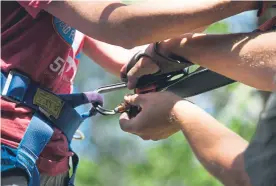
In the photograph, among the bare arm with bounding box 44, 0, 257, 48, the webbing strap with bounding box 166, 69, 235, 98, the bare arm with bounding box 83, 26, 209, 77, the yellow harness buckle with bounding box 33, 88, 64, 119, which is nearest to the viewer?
the bare arm with bounding box 44, 0, 257, 48

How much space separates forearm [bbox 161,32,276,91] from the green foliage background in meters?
4.14

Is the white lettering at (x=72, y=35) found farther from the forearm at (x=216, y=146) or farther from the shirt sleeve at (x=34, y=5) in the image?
the forearm at (x=216, y=146)

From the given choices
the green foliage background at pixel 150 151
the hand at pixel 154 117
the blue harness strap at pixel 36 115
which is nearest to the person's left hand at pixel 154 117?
the hand at pixel 154 117

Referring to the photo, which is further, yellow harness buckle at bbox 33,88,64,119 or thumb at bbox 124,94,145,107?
yellow harness buckle at bbox 33,88,64,119

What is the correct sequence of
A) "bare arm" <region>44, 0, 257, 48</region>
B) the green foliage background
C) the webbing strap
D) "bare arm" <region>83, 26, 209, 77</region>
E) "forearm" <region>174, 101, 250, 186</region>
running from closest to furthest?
"forearm" <region>174, 101, 250, 186</region>
"bare arm" <region>44, 0, 257, 48</region>
the webbing strap
"bare arm" <region>83, 26, 209, 77</region>
the green foliage background

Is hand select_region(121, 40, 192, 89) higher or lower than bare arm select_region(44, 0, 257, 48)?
lower

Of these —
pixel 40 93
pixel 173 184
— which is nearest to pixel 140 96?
pixel 40 93

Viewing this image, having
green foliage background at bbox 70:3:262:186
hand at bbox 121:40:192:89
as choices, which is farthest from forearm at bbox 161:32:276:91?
green foliage background at bbox 70:3:262:186

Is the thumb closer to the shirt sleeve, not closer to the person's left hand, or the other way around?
the person's left hand

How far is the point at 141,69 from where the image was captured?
4.87 feet

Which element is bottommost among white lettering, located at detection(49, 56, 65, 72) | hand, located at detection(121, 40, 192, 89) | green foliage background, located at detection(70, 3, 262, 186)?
green foliage background, located at detection(70, 3, 262, 186)

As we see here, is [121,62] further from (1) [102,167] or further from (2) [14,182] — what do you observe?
(1) [102,167]

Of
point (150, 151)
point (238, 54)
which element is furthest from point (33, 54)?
point (150, 151)

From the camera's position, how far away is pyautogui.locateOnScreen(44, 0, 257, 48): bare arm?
1.34m
